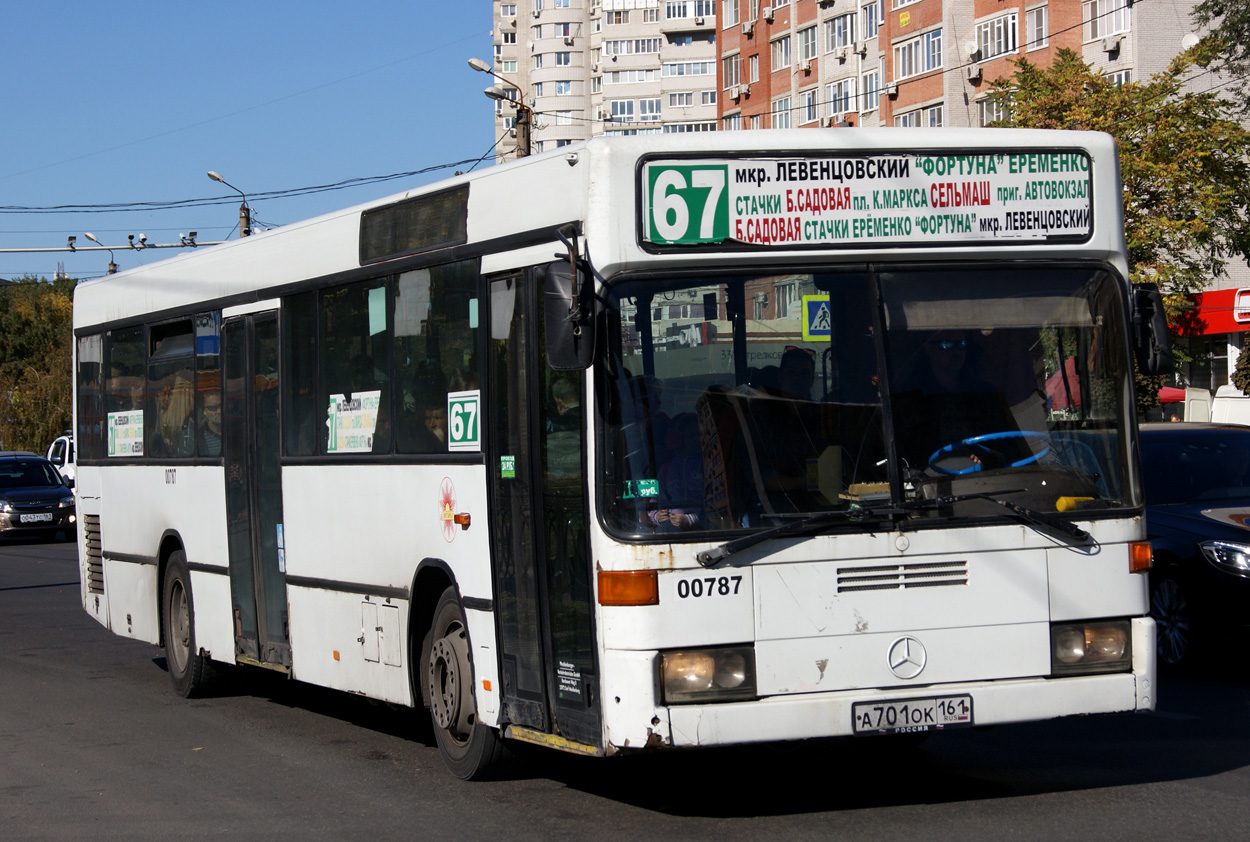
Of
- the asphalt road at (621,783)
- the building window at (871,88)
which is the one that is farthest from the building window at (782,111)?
the asphalt road at (621,783)

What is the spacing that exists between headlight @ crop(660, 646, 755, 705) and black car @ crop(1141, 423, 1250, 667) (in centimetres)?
538

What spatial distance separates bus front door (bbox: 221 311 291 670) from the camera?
10109 mm

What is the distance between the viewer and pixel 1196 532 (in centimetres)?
1080

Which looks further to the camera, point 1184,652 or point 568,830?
point 1184,652

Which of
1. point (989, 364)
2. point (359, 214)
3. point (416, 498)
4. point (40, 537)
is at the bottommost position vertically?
point (40, 537)

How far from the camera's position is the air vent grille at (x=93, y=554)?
13.4m

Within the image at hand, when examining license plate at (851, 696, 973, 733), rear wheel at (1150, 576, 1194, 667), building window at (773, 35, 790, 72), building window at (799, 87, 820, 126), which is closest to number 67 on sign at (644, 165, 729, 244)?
license plate at (851, 696, 973, 733)

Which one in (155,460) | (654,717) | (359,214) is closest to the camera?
(654,717)

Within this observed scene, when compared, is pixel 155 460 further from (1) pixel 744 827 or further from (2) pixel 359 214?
(1) pixel 744 827

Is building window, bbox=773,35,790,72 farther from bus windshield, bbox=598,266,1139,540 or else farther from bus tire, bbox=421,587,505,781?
bus windshield, bbox=598,266,1139,540

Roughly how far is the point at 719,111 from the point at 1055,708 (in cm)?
7203

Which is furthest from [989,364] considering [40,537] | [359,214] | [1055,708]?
[40,537]

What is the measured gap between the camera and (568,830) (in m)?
6.78

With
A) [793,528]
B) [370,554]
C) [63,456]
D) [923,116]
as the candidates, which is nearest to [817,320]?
[793,528]
